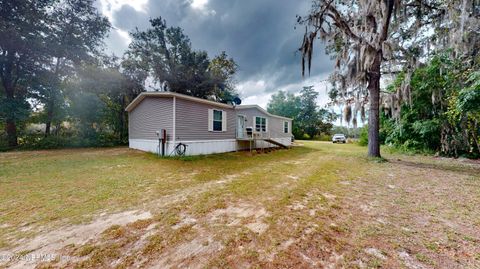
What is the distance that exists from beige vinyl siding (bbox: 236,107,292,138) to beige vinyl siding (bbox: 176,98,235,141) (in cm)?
256

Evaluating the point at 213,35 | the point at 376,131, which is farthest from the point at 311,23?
the point at 213,35

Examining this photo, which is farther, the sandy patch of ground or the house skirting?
the house skirting

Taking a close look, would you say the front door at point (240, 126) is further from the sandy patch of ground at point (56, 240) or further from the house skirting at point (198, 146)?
the sandy patch of ground at point (56, 240)

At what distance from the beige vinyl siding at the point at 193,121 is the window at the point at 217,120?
190mm

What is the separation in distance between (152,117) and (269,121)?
860 cm

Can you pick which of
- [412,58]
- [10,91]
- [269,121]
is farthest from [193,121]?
[10,91]

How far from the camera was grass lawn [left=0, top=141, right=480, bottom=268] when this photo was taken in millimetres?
1856

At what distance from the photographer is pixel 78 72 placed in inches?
558

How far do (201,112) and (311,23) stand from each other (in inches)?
252

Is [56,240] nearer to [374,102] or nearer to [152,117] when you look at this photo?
[152,117]

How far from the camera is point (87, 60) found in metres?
14.2

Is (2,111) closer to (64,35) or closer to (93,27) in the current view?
(64,35)

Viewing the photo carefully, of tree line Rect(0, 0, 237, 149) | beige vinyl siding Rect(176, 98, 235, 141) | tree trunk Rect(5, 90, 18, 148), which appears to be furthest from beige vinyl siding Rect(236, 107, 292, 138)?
tree trunk Rect(5, 90, 18, 148)

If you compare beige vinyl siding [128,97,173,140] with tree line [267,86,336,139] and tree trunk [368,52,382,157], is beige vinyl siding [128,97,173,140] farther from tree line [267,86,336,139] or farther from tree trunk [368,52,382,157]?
tree line [267,86,336,139]
